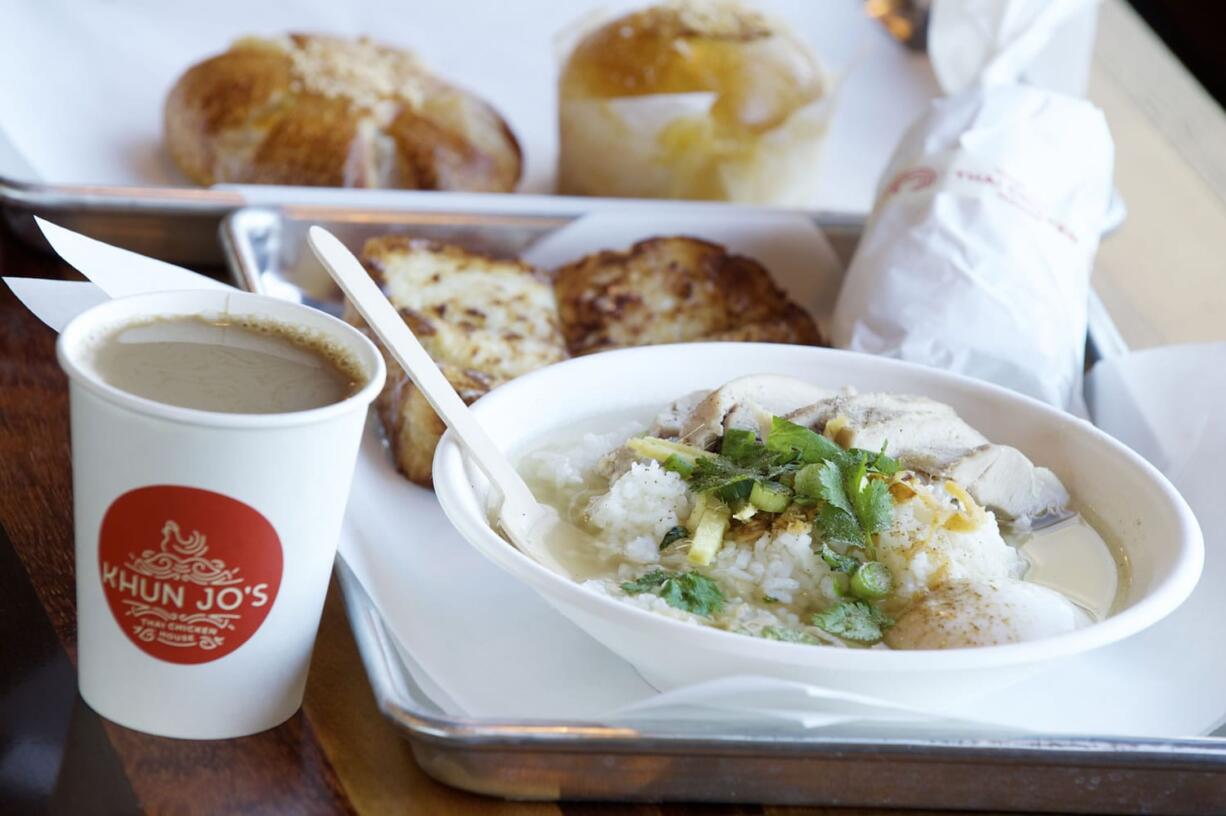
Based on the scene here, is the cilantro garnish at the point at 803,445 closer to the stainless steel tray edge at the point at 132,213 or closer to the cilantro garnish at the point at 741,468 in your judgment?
the cilantro garnish at the point at 741,468

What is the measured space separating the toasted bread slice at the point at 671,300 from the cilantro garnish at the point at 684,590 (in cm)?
71

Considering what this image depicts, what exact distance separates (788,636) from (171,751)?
0.54 meters

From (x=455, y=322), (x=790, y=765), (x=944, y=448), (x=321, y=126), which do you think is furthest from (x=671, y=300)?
(x=790, y=765)

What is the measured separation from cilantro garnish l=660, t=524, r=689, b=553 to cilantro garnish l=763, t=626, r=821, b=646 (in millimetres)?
169

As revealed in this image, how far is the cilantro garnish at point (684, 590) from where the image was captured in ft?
4.07

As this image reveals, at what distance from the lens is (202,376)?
1.12m

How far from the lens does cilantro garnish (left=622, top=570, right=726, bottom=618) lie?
4.07 feet

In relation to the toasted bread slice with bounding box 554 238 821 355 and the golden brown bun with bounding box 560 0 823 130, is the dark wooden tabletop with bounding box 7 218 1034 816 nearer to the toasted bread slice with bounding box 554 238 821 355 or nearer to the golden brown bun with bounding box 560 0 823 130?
the toasted bread slice with bounding box 554 238 821 355

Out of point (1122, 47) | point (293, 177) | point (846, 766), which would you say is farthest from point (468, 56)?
point (846, 766)

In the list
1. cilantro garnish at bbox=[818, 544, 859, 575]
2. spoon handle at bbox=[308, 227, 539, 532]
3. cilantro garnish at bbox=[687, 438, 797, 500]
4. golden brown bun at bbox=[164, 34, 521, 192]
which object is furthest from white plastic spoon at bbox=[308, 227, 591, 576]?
golden brown bun at bbox=[164, 34, 521, 192]

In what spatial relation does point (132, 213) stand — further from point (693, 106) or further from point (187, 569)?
point (187, 569)

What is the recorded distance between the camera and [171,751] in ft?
3.80

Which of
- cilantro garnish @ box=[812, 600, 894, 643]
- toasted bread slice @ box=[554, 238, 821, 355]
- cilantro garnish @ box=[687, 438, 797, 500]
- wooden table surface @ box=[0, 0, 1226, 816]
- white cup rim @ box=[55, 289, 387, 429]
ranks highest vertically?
white cup rim @ box=[55, 289, 387, 429]

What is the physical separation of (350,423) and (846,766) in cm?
51
